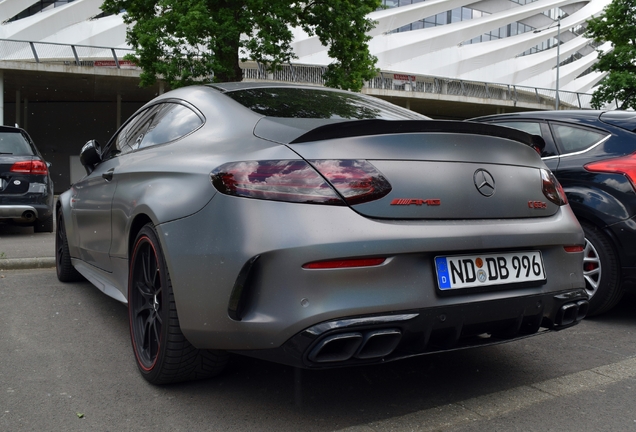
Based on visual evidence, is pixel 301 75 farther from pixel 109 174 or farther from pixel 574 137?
pixel 109 174

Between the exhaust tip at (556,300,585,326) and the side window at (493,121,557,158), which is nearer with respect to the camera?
the exhaust tip at (556,300,585,326)

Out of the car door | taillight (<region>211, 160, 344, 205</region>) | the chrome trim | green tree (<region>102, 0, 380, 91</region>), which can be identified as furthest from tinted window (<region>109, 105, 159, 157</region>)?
green tree (<region>102, 0, 380, 91</region>)

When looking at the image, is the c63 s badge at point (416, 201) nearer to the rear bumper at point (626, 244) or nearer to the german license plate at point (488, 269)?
the german license plate at point (488, 269)

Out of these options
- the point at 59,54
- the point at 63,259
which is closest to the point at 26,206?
the point at 63,259

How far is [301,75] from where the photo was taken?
31625 millimetres

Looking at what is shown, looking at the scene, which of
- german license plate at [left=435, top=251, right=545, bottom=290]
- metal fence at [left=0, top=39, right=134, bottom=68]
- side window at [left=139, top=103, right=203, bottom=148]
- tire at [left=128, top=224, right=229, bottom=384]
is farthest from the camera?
metal fence at [left=0, top=39, right=134, bottom=68]

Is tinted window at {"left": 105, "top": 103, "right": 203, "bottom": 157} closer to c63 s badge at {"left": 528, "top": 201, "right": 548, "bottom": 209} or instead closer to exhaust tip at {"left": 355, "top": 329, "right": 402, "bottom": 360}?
exhaust tip at {"left": 355, "top": 329, "right": 402, "bottom": 360}

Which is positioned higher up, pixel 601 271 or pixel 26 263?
pixel 601 271

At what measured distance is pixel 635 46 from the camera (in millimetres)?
27734

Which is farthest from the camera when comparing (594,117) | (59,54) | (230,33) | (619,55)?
(59,54)

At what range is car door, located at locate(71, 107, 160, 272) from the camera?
398 cm

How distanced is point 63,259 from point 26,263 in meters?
1.21

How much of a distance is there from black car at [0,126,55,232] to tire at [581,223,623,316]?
24.0 feet

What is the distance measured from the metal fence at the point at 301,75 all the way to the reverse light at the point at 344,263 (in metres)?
16.6
